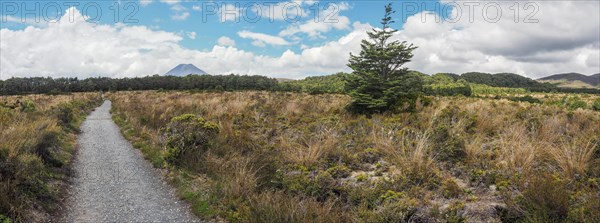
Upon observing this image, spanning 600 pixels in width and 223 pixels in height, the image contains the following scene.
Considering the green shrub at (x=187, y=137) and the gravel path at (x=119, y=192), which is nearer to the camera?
the gravel path at (x=119, y=192)

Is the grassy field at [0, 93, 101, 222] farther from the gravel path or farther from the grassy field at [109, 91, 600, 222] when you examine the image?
the grassy field at [109, 91, 600, 222]

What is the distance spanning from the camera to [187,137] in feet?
28.9

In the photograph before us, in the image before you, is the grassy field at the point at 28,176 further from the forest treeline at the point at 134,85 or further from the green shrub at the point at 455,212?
the forest treeline at the point at 134,85

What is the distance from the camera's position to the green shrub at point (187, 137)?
8.56 meters

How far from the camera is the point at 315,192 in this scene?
19.6 feet

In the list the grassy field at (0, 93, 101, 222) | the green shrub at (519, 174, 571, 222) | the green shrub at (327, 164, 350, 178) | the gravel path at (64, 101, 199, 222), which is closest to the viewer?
the green shrub at (519, 174, 571, 222)

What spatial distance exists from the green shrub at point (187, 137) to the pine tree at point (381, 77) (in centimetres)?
726

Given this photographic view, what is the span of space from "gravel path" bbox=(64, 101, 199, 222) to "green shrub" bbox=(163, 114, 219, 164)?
674 millimetres

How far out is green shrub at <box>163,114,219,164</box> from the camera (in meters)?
8.56

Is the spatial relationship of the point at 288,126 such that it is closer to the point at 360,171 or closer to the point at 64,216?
the point at 360,171

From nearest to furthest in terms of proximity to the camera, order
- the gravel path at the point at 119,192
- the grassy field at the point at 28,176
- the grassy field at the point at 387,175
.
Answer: the grassy field at the point at 387,175
the grassy field at the point at 28,176
the gravel path at the point at 119,192

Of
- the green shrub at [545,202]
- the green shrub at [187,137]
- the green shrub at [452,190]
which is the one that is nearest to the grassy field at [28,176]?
the green shrub at [187,137]

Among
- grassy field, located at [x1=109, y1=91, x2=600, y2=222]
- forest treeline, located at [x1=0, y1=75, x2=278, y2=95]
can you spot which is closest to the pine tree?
grassy field, located at [x1=109, y1=91, x2=600, y2=222]

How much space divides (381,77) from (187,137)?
8927 mm
